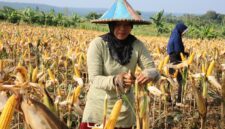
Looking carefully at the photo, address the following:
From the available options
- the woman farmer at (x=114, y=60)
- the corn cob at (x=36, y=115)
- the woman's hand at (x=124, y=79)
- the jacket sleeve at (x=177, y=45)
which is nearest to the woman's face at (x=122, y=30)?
the woman farmer at (x=114, y=60)

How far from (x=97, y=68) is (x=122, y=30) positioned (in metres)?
0.31

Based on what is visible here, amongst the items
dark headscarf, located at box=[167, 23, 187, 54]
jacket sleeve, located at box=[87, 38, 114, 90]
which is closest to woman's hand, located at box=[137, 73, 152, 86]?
jacket sleeve, located at box=[87, 38, 114, 90]

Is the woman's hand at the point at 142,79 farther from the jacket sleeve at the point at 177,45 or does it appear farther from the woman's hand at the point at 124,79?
the jacket sleeve at the point at 177,45

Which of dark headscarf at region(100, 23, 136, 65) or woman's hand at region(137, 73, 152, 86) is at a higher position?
dark headscarf at region(100, 23, 136, 65)

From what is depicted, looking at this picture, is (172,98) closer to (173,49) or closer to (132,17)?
(173,49)

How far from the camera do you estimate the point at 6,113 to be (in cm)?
155

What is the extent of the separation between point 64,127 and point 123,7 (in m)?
1.39

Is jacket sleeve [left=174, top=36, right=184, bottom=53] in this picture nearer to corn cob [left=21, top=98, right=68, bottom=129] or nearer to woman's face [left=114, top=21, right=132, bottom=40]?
woman's face [left=114, top=21, right=132, bottom=40]

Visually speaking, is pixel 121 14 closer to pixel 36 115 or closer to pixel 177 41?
pixel 36 115

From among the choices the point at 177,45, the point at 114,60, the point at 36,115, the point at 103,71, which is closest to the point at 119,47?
the point at 114,60

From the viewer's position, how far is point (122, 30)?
9.33ft

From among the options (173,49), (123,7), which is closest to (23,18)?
(173,49)

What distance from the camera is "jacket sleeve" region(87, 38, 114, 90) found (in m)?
2.69

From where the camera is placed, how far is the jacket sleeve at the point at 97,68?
2691 millimetres
